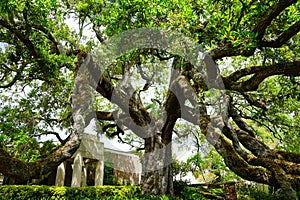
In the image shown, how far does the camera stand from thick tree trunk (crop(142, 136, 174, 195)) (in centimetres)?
920

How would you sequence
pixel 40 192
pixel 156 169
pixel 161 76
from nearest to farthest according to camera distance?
pixel 40 192 → pixel 156 169 → pixel 161 76

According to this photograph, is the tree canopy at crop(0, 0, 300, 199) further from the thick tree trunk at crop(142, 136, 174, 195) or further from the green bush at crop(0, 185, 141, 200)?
the green bush at crop(0, 185, 141, 200)

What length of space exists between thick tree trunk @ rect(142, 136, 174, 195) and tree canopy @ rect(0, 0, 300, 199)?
0.04 metres

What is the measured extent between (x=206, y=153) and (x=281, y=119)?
8772 mm

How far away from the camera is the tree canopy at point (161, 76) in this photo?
6.29 metres

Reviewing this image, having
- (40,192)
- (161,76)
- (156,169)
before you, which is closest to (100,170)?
(161,76)

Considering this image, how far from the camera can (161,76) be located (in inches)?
520

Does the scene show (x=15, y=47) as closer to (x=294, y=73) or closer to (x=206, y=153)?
(x=294, y=73)

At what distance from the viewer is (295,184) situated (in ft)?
20.0

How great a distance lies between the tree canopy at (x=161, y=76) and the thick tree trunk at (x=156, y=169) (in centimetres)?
4

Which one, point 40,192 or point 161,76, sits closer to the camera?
point 40,192

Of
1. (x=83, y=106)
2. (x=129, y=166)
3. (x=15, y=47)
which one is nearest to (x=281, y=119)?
(x=83, y=106)

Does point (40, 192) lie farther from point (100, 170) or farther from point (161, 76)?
point (100, 170)

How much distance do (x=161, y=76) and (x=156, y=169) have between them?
17.4 feet
